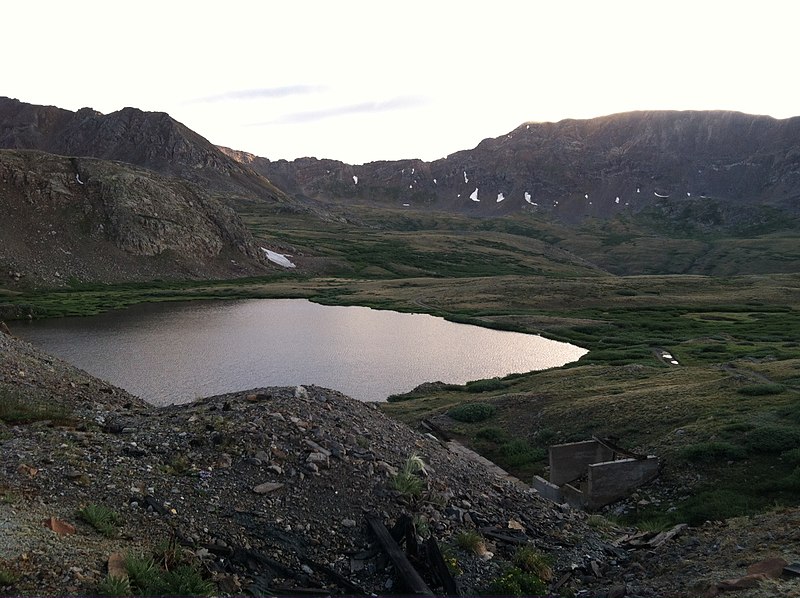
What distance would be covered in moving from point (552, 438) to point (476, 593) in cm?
1974

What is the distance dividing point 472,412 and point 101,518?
91.8 ft

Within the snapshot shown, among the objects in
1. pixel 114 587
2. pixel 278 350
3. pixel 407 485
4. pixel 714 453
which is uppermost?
pixel 114 587

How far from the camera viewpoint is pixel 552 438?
3216 centimetres

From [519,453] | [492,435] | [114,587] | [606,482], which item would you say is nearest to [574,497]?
[606,482]

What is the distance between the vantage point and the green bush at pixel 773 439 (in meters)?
24.8

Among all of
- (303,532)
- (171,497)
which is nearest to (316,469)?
(303,532)

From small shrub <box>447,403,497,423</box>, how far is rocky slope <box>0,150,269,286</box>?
329 feet

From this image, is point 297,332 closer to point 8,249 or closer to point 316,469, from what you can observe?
point 316,469

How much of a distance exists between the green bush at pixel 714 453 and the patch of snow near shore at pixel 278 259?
147770mm

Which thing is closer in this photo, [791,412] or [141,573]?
[141,573]

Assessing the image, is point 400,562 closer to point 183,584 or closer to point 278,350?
point 183,584

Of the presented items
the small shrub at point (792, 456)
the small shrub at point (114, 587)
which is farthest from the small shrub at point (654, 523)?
the small shrub at point (114, 587)

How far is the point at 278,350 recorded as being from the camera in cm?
6531

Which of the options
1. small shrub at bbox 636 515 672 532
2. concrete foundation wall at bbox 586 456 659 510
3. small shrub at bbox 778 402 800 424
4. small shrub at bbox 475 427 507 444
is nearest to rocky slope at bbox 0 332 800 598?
small shrub at bbox 636 515 672 532
